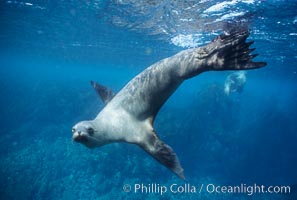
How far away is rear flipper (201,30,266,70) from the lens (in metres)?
3.39

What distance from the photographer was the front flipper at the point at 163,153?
387cm

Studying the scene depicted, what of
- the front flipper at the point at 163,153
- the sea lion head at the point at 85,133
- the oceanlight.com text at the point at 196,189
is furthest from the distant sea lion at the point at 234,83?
the sea lion head at the point at 85,133

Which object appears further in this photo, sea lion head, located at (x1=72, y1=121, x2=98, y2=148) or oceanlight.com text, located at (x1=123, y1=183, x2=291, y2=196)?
oceanlight.com text, located at (x1=123, y1=183, x2=291, y2=196)

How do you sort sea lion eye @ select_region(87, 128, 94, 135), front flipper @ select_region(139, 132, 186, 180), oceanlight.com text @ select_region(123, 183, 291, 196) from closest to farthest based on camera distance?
1. sea lion eye @ select_region(87, 128, 94, 135)
2. front flipper @ select_region(139, 132, 186, 180)
3. oceanlight.com text @ select_region(123, 183, 291, 196)

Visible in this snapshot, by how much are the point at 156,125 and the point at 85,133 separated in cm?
1600

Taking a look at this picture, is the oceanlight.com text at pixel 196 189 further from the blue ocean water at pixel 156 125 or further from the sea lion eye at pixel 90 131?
the sea lion eye at pixel 90 131

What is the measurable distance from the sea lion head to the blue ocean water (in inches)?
379

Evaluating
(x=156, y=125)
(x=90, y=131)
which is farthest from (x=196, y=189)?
(x=90, y=131)

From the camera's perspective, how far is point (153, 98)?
4164 mm

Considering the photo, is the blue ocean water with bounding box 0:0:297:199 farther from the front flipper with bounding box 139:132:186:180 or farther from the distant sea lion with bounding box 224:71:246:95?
the front flipper with bounding box 139:132:186:180

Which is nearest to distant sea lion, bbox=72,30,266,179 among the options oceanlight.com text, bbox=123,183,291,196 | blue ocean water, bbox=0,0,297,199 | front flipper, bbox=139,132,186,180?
front flipper, bbox=139,132,186,180

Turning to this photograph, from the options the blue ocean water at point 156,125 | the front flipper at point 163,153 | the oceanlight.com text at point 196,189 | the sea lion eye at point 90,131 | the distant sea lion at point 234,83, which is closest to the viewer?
the sea lion eye at point 90,131

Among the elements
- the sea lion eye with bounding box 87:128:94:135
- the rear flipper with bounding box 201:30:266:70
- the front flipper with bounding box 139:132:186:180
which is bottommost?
the front flipper with bounding box 139:132:186:180

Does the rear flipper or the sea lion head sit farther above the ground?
the rear flipper
